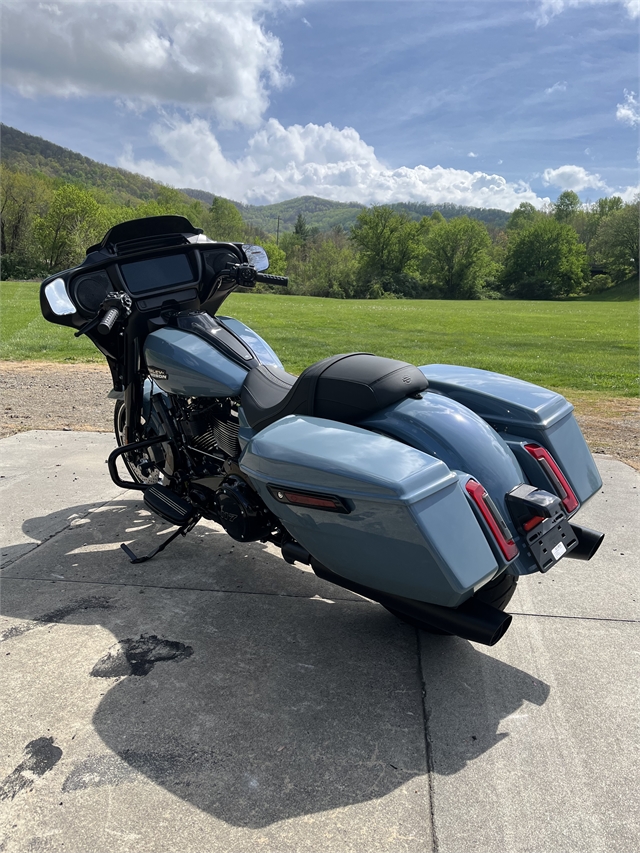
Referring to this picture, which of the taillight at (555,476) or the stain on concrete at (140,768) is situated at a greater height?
the taillight at (555,476)

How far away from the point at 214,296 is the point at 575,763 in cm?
294

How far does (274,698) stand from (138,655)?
63cm

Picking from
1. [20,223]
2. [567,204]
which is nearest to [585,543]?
[20,223]

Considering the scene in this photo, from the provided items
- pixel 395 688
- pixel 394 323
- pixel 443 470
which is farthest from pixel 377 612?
pixel 394 323

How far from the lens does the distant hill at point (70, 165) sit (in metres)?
120

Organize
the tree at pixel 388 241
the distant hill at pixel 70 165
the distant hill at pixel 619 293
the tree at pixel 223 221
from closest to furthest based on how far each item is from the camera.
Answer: the distant hill at pixel 619 293 < the tree at pixel 388 241 < the tree at pixel 223 221 < the distant hill at pixel 70 165

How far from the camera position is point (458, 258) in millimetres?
66000

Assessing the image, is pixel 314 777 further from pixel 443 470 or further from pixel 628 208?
pixel 628 208

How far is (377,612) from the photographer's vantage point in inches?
115

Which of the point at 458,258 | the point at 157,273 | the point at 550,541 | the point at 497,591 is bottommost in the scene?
the point at 497,591

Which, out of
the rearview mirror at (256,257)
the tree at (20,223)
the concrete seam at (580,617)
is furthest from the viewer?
the tree at (20,223)

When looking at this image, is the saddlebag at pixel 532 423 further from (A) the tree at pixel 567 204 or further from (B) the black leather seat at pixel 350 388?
(A) the tree at pixel 567 204

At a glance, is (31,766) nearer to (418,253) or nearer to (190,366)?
(190,366)

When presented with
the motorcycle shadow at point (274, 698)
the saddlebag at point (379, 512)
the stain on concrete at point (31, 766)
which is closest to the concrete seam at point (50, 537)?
the motorcycle shadow at point (274, 698)
